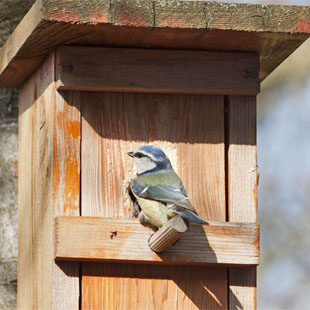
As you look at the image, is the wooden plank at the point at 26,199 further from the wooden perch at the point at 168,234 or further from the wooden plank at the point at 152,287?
the wooden perch at the point at 168,234

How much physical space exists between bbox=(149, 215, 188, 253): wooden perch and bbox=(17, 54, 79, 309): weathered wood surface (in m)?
0.32

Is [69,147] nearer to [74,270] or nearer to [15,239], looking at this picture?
[74,270]

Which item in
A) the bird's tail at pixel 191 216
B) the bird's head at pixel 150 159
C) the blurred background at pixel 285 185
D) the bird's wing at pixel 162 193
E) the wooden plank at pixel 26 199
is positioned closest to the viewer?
the bird's tail at pixel 191 216

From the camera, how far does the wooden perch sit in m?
3.32

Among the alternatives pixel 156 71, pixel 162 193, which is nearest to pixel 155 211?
pixel 162 193

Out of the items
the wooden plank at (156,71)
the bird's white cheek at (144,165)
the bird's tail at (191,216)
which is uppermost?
the wooden plank at (156,71)

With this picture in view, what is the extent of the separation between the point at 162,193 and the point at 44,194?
1.71 feet

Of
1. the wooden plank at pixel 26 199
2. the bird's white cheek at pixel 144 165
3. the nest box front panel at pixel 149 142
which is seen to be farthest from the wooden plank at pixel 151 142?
the wooden plank at pixel 26 199

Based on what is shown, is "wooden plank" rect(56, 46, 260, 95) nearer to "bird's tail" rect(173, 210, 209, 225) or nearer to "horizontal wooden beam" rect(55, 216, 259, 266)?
"horizontal wooden beam" rect(55, 216, 259, 266)

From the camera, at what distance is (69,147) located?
12.2ft

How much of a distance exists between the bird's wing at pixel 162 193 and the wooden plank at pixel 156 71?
0.40m

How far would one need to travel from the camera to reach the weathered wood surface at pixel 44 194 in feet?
12.0

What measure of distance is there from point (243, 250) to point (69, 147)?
72 centimetres

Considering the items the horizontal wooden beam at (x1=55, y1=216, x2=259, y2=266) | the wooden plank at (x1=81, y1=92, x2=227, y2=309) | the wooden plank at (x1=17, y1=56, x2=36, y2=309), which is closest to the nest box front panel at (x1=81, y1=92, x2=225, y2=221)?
the wooden plank at (x1=81, y1=92, x2=227, y2=309)
